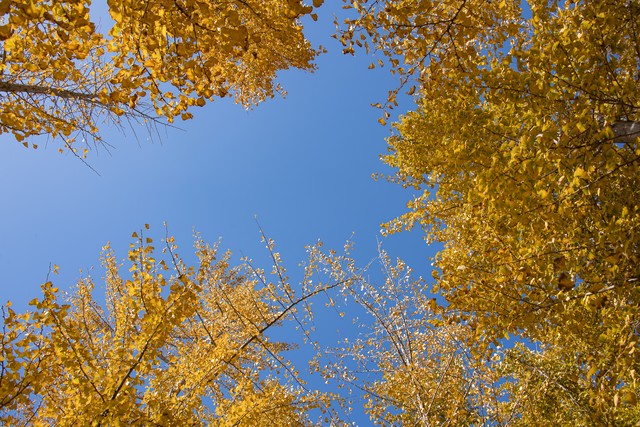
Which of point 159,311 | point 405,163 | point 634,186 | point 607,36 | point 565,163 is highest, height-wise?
point 405,163

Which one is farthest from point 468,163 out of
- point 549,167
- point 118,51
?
point 118,51

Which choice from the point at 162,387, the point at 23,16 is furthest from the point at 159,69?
the point at 162,387

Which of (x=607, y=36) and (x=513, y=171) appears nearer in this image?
(x=513, y=171)

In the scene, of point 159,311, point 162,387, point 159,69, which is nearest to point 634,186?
point 159,69

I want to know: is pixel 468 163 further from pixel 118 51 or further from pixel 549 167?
pixel 118 51

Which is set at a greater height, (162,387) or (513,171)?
(513,171)

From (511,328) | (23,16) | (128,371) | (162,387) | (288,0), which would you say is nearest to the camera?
(23,16)

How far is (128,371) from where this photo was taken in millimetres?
3027

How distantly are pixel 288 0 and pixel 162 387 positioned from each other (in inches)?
144

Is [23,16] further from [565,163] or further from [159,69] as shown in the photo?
[565,163]

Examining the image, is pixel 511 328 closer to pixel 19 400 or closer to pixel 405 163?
pixel 19 400

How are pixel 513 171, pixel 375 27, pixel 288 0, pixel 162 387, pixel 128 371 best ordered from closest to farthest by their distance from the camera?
pixel 288 0 → pixel 513 171 → pixel 375 27 → pixel 128 371 → pixel 162 387

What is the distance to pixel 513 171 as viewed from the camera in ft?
7.79

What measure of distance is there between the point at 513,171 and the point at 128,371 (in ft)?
9.48
